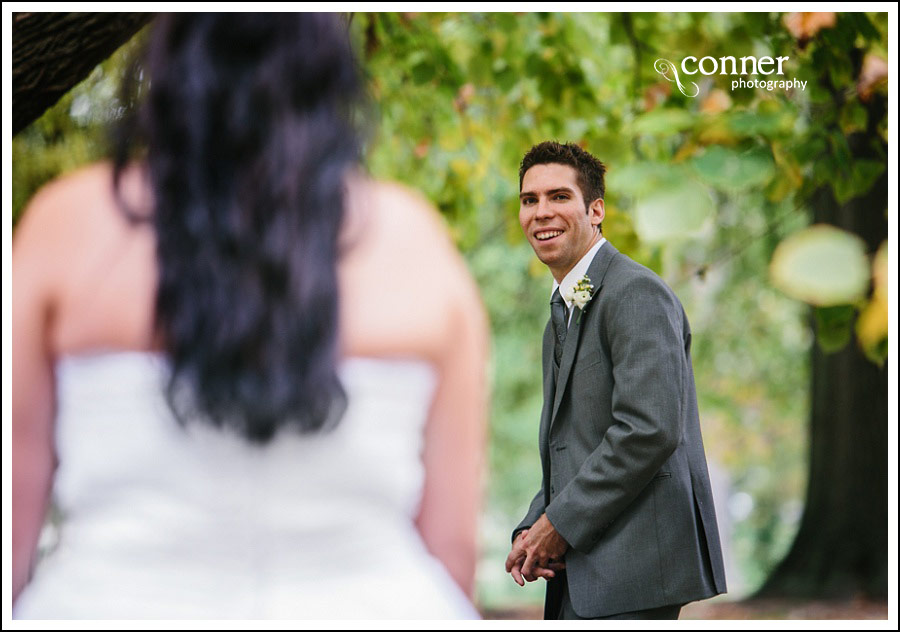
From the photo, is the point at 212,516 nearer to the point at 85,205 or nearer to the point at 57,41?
the point at 85,205

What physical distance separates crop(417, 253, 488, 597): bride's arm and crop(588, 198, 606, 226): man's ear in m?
0.76

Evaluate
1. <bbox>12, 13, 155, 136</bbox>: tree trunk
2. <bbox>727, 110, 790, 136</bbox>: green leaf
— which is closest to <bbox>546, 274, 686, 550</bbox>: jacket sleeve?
<bbox>727, 110, 790, 136</bbox>: green leaf

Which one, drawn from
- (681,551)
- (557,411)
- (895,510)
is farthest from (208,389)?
(895,510)

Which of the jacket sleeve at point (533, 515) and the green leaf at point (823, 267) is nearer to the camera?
the jacket sleeve at point (533, 515)

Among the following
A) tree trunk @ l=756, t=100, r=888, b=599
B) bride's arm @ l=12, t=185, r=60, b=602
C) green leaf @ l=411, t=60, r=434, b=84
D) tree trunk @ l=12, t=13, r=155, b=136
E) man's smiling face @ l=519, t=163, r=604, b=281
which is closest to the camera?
bride's arm @ l=12, t=185, r=60, b=602

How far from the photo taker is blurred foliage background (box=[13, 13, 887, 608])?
8.64 ft

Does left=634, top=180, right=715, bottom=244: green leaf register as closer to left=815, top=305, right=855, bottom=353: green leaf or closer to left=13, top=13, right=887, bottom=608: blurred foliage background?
left=13, top=13, right=887, bottom=608: blurred foliage background

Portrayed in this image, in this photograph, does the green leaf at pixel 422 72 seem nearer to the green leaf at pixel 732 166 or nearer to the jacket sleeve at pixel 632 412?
the green leaf at pixel 732 166

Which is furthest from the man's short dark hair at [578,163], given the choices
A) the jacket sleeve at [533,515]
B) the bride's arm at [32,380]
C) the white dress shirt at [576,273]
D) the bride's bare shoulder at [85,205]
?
the bride's arm at [32,380]

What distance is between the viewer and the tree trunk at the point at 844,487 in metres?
4.03

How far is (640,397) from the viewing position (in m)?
2.11

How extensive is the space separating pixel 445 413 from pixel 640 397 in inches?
25.7

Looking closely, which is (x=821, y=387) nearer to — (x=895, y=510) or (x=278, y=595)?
(x=895, y=510)

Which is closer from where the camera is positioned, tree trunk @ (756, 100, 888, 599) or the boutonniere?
the boutonniere
